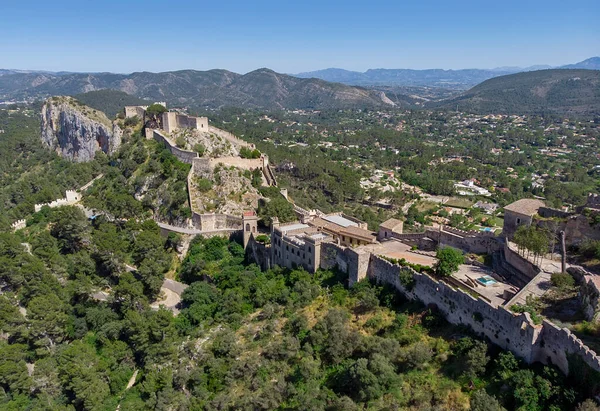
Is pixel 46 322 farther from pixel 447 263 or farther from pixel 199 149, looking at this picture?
pixel 447 263

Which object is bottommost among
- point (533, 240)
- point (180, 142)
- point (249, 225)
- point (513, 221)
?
point (249, 225)

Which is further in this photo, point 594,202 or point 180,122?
point 180,122

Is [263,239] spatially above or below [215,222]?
above

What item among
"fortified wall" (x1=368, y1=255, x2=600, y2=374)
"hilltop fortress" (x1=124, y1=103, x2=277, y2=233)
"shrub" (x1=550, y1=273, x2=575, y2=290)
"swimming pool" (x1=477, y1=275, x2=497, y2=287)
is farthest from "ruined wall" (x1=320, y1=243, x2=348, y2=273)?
"hilltop fortress" (x1=124, y1=103, x2=277, y2=233)

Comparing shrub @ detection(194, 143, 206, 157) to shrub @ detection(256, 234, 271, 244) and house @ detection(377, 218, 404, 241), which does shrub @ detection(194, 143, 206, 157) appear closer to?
shrub @ detection(256, 234, 271, 244)

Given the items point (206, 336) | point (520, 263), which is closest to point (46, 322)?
point (206, 336)

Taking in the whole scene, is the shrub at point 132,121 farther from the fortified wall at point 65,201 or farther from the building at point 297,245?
the building at point 297,245

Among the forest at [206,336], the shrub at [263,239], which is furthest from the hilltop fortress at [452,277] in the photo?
the forest at [206,336]

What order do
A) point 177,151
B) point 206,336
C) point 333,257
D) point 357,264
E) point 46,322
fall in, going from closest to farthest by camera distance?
point 357,264
point 206,336
point 333,257
point 46,322
point 177,151
